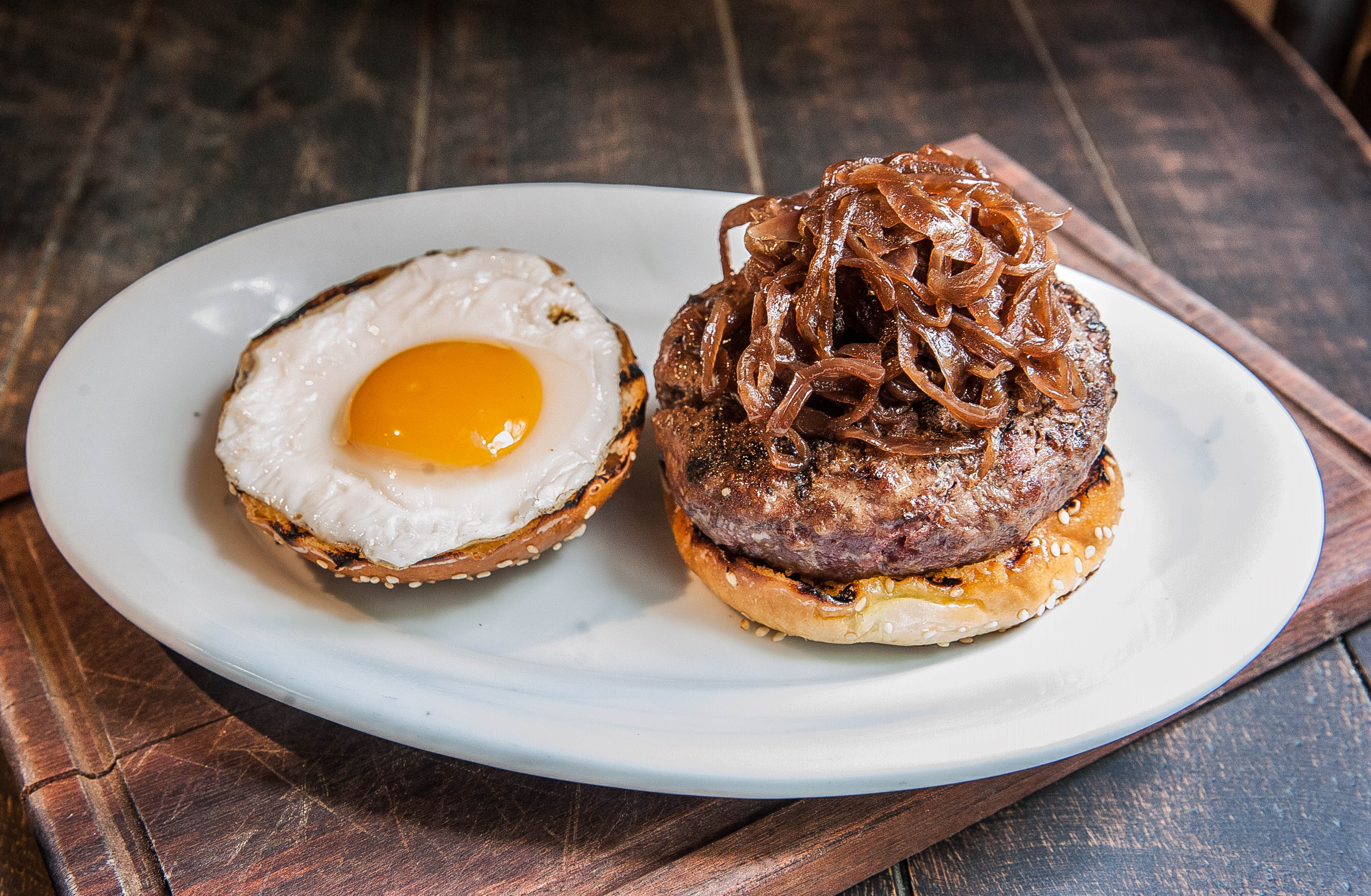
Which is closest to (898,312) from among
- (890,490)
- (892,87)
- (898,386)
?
(898,386)

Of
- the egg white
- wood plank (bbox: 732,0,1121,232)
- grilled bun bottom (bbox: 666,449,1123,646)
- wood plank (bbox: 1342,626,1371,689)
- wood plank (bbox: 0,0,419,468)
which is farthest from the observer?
wood plank (bbox: 732,0,1121,232)

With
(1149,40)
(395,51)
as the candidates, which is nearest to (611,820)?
(395,51)

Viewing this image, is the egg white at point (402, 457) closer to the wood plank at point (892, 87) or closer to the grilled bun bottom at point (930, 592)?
the grilled bun bottom at point (930, 592)

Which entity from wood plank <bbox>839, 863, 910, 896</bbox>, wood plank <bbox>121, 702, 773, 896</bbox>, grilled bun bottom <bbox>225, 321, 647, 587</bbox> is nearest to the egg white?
grilled bun bottom <bbox>225, 321, 647, 587</bbox>

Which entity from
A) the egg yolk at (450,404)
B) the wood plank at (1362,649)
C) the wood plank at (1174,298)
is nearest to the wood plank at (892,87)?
the wood plank at (1174,298)

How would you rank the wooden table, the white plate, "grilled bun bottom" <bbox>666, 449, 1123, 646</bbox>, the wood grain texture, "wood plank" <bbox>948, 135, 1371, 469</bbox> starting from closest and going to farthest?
the white plate < "grilled bun bottom" <bbox>666, 449, 1123, 646</bbox> < the wood grain texture < "wood plank" <bbox>948, 135, 1371, 469</bbox> < the wooden table

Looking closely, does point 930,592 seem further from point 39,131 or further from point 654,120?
point 39,131

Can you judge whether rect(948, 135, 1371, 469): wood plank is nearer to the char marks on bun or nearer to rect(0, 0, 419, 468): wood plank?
the char marks on bun
